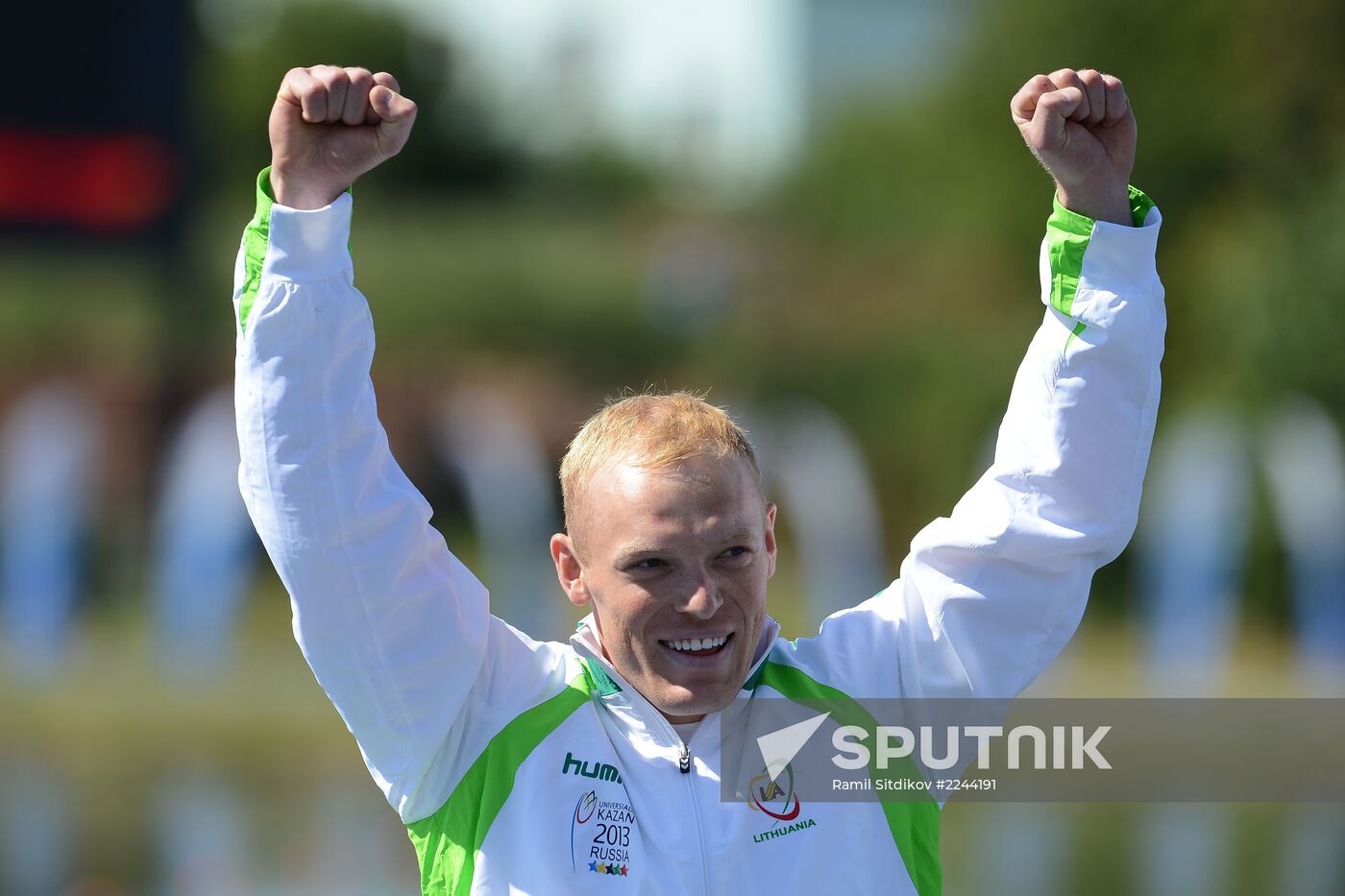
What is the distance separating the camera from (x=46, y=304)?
20.6 meters

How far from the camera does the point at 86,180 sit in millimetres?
9539

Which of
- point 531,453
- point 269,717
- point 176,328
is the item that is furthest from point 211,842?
point 176,328

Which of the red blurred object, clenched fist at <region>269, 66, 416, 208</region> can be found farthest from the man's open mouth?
the red blurred object

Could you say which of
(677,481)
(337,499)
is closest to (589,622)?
(677,481)

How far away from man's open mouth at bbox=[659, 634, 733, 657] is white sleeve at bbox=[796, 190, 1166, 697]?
0.32 meters

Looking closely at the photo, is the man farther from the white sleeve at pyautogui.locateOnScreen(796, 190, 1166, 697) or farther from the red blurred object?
the red blurred object

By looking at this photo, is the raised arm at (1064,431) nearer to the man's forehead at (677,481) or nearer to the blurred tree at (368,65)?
the man's forehead at (677,481)

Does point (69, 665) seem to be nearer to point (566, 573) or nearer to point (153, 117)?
point (153, 117)

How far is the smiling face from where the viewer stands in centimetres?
238

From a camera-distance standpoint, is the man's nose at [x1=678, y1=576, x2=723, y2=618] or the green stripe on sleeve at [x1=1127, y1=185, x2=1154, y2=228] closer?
→ the man's nose at [x1=678, y1=576, x2=723, y2=618]

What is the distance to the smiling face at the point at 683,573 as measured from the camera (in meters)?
2.38

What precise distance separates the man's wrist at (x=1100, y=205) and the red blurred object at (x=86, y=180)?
7.94 meters

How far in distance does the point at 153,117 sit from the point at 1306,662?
24.1 ft

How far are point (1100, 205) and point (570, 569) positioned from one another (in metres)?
0.94
